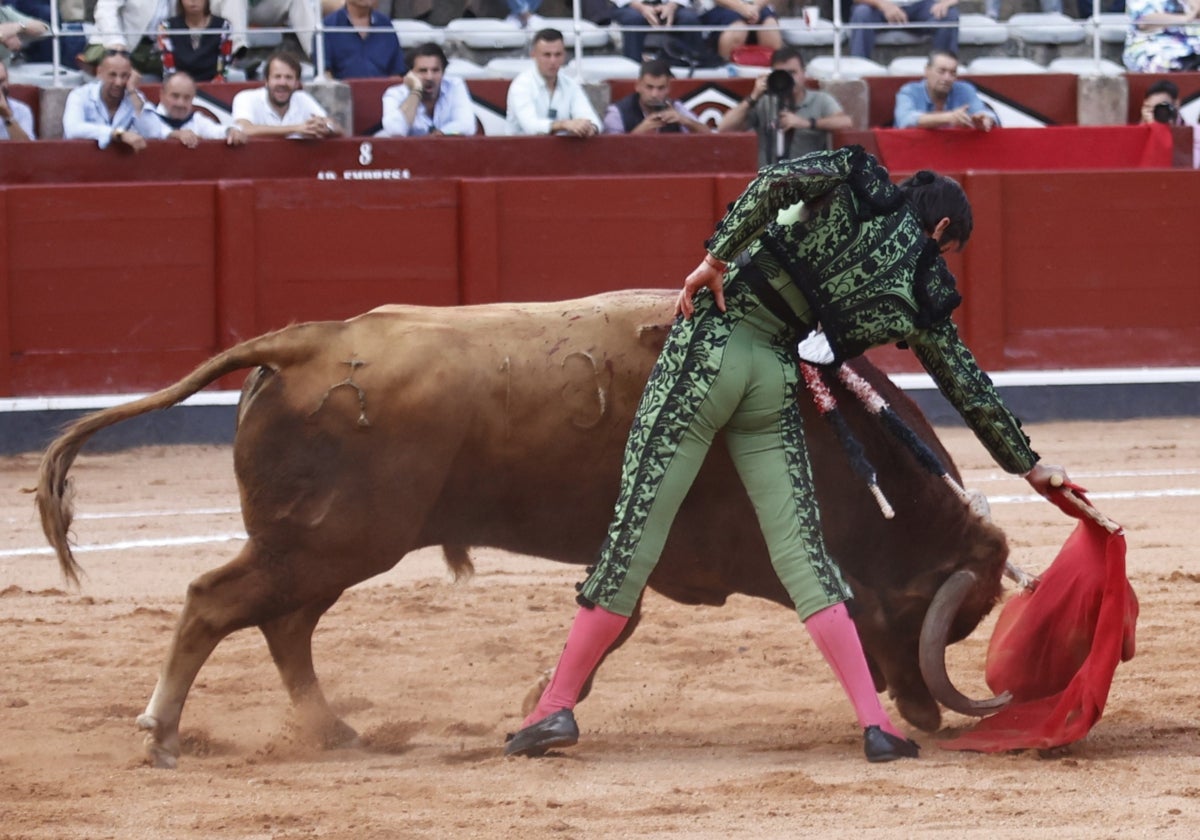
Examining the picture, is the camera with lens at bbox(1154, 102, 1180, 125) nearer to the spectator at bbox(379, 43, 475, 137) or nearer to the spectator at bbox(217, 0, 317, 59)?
the spectator at bbox(379, 43, 475, 137)

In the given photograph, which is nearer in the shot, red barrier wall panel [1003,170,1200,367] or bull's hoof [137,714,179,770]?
bull's hoof [137,714,179,770]

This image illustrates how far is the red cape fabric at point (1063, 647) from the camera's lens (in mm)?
3662

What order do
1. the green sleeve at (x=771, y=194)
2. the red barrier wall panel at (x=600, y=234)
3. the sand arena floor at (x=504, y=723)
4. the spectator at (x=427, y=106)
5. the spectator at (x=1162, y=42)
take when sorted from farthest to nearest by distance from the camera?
the spectator at (x=1162, y=42) < the red barrier wall panel at (x=600, y=234) < the spectator at (x=427, y=106) < the green sleeve at (x=771, y=194) < the sand arena floor at (x=504, y=723)

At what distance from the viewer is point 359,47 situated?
949 cm

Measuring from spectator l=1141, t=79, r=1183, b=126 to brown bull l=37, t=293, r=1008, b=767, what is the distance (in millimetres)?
6273

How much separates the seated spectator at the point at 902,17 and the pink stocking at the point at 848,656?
741 cm

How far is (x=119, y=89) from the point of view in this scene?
28.0 ft

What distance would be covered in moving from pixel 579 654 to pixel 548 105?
5831 mm

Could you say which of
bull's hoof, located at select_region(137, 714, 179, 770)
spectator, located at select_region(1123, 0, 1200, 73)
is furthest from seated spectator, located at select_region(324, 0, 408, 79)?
bull's hoof, located at select_region(137, 714, 179, 770)

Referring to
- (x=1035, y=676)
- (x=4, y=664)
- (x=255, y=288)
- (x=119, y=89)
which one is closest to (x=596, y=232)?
(x=255, y=288)

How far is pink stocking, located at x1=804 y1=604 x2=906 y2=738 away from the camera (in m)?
3.56

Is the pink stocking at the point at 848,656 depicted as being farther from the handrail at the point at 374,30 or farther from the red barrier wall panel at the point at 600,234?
the handrail at the point at 374,30

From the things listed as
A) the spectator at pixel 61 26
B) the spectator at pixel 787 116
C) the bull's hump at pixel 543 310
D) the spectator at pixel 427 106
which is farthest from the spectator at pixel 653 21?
the bull's hump at pixel 543 310

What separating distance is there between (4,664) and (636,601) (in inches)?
74.1
